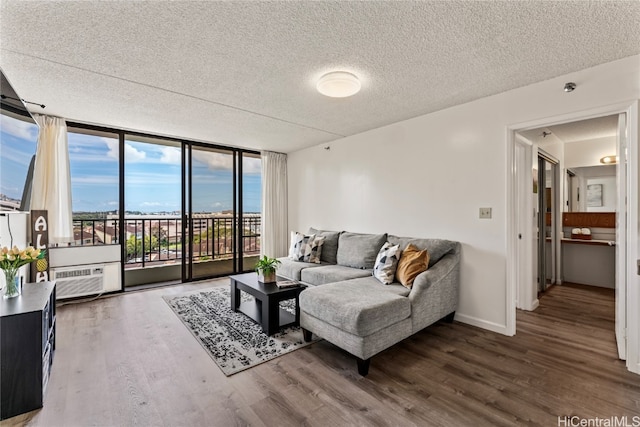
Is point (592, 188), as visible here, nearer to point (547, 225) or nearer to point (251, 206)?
point (547, 225)

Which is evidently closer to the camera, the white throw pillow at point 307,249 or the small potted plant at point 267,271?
the small potted plant at point 267,271

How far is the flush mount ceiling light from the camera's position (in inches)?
94.2

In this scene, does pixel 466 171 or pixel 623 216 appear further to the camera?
pixel 466 171

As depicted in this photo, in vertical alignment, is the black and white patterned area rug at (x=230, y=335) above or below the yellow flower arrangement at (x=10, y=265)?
below

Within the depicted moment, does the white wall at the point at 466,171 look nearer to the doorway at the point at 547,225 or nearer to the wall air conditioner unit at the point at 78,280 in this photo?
the doorway at the point at 547,225

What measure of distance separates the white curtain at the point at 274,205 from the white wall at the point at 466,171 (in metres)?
1.83

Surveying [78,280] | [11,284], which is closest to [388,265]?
[11,284]

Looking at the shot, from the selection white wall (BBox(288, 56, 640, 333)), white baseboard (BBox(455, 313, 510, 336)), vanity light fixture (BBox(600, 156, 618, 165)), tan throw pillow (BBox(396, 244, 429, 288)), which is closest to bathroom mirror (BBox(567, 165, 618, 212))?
vanity light fixture (BBox(600, 156, 618, 165))

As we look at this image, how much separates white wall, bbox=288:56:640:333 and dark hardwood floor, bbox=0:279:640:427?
0.63 m

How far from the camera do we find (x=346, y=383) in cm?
202

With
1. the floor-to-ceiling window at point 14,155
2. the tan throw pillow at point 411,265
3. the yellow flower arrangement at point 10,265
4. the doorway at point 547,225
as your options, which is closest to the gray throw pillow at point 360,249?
the tan throw pillow at point 411,265

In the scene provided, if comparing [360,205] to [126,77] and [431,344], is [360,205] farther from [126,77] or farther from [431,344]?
[126,77]

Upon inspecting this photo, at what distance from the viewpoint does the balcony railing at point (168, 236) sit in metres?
4.57

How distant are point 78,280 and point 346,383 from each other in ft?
12.5
